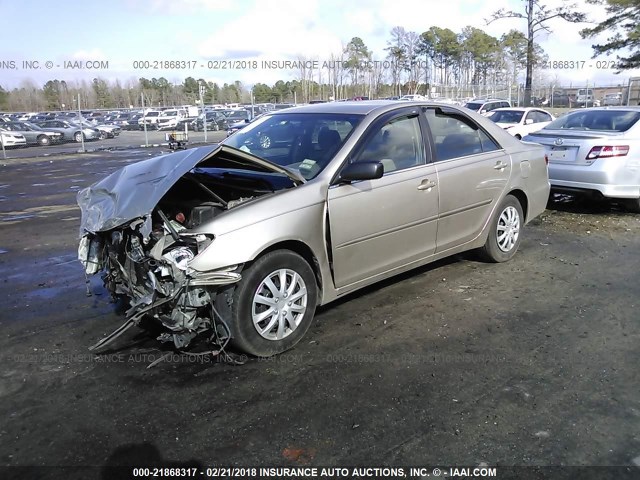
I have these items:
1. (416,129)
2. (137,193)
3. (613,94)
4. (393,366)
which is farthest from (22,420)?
(613,94)

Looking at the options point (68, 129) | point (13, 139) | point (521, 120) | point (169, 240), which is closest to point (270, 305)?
point (169, 240)

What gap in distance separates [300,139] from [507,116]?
45.5 ft

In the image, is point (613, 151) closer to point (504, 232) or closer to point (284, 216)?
point (504, 232)

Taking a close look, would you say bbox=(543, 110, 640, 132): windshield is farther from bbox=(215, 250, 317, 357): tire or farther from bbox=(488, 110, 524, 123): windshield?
bbox=(488, 110, 524, 123): windshield

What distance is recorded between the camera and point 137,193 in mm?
3693

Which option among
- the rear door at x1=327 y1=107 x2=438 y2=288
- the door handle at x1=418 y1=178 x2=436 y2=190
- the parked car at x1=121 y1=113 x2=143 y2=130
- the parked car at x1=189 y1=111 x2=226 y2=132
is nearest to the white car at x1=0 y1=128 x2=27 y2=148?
the parked car at x1=189 y1=111 x2=226 y2=132

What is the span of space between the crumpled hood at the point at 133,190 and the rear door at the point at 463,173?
214 cm

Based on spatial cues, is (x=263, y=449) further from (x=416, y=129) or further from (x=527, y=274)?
(x=527, y=274)

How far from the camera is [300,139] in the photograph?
4.64m

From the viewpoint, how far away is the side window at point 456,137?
4.97m

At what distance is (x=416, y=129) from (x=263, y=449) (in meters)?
3.12

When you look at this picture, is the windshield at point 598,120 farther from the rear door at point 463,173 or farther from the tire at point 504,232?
the rear door at point 463,173

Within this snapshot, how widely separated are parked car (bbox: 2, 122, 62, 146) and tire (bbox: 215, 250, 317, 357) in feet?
88.9

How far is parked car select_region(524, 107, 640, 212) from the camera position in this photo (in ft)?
25.1
